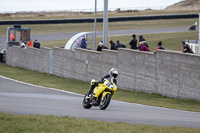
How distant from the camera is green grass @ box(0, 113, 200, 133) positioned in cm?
865

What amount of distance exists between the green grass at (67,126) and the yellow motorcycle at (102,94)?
2680 millimetres

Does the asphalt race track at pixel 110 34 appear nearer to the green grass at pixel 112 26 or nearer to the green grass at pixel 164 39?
the green grass at pixel 112 26

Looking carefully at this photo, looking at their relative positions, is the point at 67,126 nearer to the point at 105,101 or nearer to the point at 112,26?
the point at 105,101

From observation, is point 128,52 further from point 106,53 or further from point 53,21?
point 53,21

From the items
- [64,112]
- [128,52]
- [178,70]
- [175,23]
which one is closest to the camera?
[64,112]

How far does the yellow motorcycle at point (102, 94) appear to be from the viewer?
41.1 feet

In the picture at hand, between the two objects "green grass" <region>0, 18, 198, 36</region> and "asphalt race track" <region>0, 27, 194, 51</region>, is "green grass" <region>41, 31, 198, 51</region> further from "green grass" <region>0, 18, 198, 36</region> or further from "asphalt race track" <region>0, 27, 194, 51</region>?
"green grass" <region>0, 18, 198, 36</region>

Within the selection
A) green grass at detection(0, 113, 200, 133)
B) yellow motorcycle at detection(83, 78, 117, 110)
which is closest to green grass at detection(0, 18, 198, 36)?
yellow motorcycle at detection(83, 78, 117, 110)

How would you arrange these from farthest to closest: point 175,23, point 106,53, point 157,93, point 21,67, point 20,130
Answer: point 175,23, point 21,67, point 106,53, point 157,93, point 20,130

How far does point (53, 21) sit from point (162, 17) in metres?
16.6

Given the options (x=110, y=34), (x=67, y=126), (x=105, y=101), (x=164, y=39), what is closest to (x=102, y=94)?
(x=105, y=101)

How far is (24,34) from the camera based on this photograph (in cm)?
4103

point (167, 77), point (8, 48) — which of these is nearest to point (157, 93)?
point (167, 77)

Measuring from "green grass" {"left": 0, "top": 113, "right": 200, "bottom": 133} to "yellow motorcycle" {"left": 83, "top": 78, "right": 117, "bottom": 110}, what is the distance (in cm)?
268
